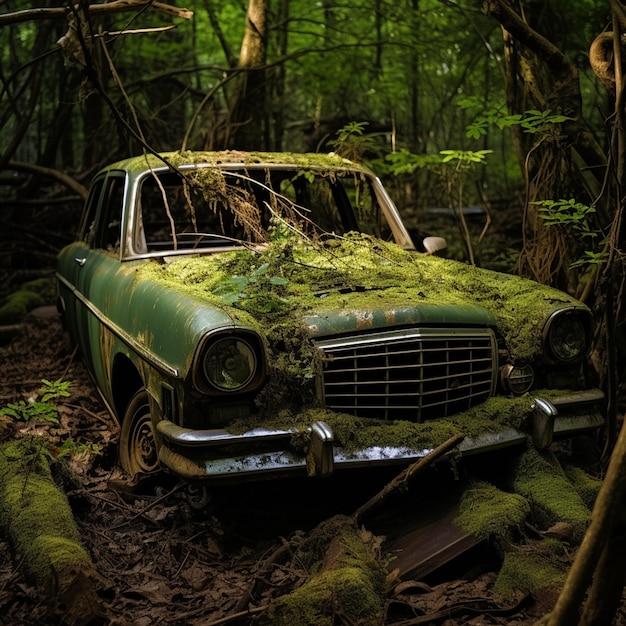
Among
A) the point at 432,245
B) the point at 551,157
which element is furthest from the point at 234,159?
the point at 551,157

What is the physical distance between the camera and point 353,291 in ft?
11.8

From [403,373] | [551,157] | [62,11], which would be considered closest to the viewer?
[403,373]

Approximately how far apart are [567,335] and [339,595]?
1.94 m

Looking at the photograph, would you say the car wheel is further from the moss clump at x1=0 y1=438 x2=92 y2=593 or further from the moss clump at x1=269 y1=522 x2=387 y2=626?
the moss clump at x1=269 y1=522 x2=387 y2=626

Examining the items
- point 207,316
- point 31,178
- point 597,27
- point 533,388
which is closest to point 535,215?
point 533,388

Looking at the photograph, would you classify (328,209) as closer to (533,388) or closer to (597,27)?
(533,388)

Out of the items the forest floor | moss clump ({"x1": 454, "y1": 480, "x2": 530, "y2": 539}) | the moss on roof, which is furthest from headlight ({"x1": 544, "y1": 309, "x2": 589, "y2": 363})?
the moss on roof

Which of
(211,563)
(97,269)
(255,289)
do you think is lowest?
(211,563)

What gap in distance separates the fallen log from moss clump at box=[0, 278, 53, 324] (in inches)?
168

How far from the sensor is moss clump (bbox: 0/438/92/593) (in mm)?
2698

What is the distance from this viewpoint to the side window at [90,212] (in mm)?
5906

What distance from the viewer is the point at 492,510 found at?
3.09 metres

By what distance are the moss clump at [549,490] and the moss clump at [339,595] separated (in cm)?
89

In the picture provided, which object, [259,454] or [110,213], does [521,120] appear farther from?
[259,454]
